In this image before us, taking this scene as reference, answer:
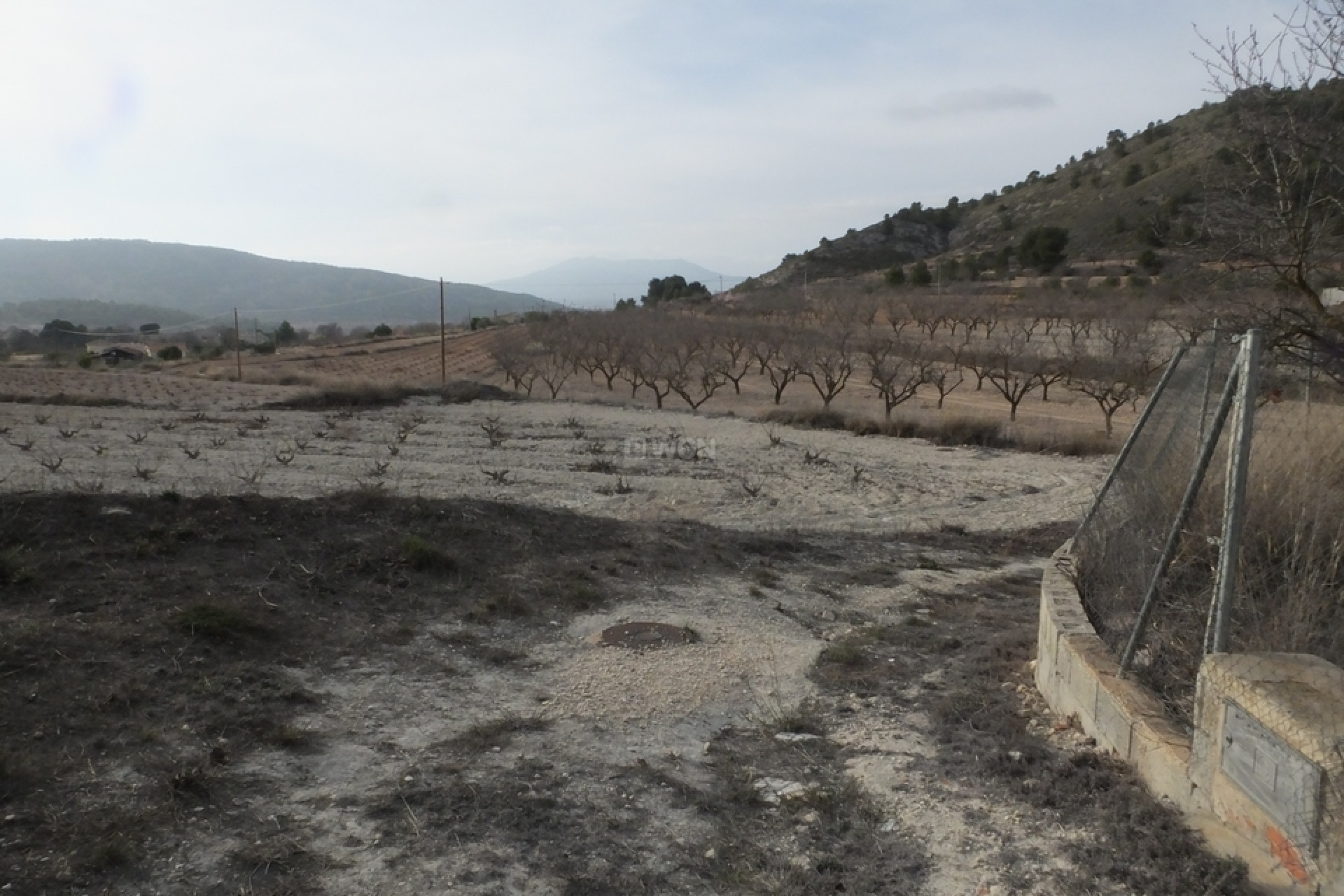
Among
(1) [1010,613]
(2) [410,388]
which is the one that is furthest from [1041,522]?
(2) [410,388]

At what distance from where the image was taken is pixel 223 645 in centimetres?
539

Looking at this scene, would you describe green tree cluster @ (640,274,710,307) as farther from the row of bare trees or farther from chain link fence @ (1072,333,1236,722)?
chain link fence @ (1072,333,1236,722)

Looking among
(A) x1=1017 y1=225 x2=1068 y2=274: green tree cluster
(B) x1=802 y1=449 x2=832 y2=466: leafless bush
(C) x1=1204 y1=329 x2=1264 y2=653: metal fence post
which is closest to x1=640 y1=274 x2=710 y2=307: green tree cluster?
(A) x1=1017 y1=225 x2=1068 y2=274: green tree cluster

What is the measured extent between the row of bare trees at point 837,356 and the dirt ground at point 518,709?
50.3ft

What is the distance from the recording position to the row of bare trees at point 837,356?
28094 millimetres

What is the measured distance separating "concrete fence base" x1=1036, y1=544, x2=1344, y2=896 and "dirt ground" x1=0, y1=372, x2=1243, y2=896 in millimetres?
122

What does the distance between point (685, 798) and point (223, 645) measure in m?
3.01

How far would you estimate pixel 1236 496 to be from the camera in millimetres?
3512

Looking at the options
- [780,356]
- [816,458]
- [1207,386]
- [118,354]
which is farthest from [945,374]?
[118,354]

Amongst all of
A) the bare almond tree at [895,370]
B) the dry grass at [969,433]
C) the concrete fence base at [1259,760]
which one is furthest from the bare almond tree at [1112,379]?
the concrete fence base at [1259,760]

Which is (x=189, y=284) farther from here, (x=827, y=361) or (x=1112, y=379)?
(x=1112, y=379)

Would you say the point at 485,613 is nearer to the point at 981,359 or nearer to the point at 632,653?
the point at 632,653

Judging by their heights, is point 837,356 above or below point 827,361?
above

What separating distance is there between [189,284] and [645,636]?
652 ft
